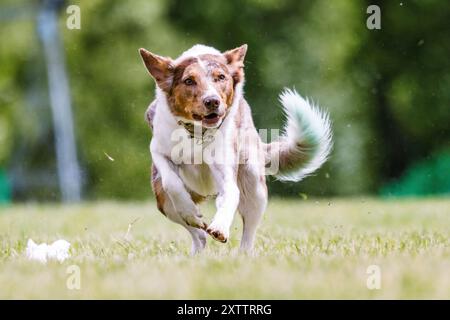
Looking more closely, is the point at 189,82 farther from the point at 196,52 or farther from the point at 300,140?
the point at 300,140

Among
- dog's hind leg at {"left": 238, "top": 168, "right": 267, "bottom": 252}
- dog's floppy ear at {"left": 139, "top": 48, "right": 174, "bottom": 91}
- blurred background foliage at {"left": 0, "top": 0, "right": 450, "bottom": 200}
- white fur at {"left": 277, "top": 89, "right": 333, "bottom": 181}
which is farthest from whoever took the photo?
blurred background foliage at {"left": 0, "top": 0, "right": 450, "bottom": 200}

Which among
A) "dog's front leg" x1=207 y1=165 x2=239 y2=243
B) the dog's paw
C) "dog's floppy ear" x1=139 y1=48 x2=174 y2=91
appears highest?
"dog's floppy ear" x1=139 y1=48 x2=174 y2=91

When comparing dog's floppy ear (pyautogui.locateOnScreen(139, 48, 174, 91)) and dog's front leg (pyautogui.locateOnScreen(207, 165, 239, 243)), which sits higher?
dog's floppy ear (pyautogui.locateOnScreen(139, 48, 174, 91))

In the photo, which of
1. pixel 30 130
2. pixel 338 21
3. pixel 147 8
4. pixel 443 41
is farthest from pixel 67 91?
pixel 443 41

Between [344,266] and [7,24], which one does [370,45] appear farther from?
[344,266]

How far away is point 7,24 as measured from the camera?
17.7 meters

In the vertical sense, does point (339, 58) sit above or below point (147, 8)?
below

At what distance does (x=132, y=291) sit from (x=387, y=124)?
14.9m

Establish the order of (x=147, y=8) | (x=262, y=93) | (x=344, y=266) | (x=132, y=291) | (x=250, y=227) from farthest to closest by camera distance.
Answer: (x=147, y=8)
(x=262, y=93)
(x=250, y=227)
(x=344, y=266)
(x=132, y=291)

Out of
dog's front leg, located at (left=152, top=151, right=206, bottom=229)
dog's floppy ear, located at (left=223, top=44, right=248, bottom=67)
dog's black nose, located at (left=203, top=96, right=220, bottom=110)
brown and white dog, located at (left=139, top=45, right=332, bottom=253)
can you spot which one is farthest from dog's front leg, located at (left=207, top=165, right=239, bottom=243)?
dog's floppy ear, located at (left=223, top=44, right=248, bottom=67)

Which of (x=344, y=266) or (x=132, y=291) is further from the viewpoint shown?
(x=344, y=266)

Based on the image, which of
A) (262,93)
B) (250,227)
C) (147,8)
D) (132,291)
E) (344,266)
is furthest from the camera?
(147,8)

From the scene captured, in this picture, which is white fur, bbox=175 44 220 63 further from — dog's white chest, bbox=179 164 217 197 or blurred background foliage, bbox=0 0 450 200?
blurred background foliage, bbox=0 0 450 200

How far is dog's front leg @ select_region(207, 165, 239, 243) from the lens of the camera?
14.5 feet
